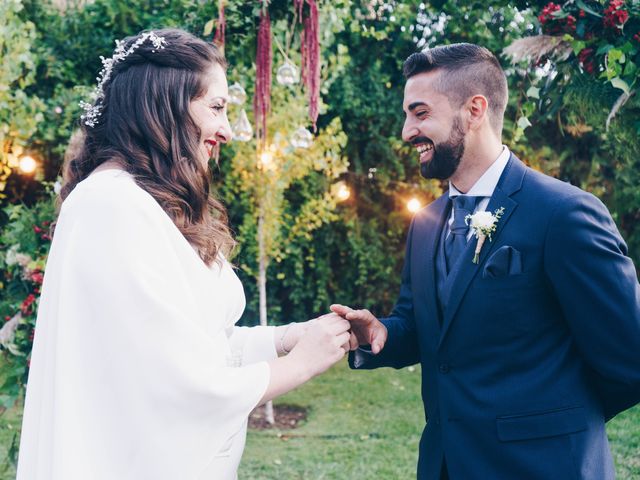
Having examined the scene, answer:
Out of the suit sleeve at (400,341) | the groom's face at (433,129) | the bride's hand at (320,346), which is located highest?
the groom's face at (433,129)

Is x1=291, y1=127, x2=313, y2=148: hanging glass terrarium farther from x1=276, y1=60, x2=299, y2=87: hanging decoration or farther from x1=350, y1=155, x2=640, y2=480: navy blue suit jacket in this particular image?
x1=350, y1=155, x2=640, y2=480: navy blue suit jacket

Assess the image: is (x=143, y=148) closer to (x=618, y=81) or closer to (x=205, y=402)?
(x=205, y=402)

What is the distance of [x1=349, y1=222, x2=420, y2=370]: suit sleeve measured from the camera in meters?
2.73

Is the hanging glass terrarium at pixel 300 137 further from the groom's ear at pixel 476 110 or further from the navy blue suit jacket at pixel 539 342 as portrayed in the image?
the navy blue suit jacket at pixel 539 342

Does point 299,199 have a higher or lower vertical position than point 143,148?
lower

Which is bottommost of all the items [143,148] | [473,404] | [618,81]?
[473,404]

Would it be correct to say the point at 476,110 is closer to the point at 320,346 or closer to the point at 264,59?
the point at 320,346

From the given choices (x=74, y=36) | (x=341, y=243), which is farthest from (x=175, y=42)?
(x=341, y=243)

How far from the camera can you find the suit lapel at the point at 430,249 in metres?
2.38

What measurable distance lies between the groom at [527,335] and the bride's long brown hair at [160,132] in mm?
879

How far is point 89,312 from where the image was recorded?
1726mm

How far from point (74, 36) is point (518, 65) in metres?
5.10

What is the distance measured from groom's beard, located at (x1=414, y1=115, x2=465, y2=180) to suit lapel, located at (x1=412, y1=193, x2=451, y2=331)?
143 millimetres

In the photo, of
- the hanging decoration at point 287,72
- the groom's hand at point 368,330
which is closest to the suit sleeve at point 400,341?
the groom's hand at point 368,330
